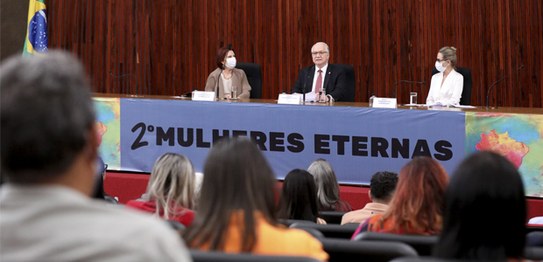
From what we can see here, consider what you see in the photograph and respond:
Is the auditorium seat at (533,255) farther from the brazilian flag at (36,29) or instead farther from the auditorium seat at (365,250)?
the brazilian flag at (36,29)

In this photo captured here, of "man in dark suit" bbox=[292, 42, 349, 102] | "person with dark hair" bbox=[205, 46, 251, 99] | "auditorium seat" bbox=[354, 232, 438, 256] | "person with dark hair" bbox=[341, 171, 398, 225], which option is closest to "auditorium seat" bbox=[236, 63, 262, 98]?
"person with dark hair" bbox=[205, 46, 251, 99]

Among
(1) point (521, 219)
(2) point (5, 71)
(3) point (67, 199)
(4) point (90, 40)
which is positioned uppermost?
(4) point (90, 40)

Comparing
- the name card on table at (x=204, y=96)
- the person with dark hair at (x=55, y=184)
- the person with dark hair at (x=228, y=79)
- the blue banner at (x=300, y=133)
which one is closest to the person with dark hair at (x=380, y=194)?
the blue banner at (x=300, y=133)

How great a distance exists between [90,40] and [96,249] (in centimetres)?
969

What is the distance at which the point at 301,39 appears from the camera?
31.9ft

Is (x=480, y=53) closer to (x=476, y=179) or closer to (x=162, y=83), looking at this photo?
(x=162, y=83)

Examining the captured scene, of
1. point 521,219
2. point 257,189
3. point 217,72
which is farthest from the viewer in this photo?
point 217,72

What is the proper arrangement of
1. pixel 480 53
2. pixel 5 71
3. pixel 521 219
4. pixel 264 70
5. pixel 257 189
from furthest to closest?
pixel 264 70 → pixel 480 53 → pixel 257 189 → pixel 521 219 → pixel 5 71

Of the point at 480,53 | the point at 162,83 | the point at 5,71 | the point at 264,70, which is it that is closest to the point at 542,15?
the point at 480,53

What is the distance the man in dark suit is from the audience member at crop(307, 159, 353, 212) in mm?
3215

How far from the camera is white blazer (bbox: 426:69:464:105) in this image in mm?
7508

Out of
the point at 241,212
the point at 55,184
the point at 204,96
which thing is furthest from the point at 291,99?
the point at 55,184

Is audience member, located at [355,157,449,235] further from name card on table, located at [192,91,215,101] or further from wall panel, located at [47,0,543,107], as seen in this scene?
wall panel, located at [47,0,543,107]

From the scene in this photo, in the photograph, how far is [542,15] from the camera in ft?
29.1
